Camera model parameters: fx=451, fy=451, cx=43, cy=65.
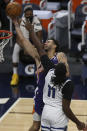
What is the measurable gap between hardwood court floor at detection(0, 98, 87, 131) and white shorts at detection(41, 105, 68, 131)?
2.13 m

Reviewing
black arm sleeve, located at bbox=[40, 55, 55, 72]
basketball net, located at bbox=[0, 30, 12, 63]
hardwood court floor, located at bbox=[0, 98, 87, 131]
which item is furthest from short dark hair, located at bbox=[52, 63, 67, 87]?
hardwood court floor, located at bbox=[0, 98, 87, 131]

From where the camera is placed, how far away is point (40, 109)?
557 cm

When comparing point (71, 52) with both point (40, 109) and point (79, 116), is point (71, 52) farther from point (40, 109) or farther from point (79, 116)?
point (40, 109)

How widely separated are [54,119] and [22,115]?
117 inches

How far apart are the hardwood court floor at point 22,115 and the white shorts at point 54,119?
83.8 inches

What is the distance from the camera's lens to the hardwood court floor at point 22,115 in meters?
7.19

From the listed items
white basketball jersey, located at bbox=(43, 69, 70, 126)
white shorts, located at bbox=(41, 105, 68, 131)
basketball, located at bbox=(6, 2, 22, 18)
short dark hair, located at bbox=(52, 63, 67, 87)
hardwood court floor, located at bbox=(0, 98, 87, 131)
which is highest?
basketball, located at bbox=(6, 2, 22, 18)

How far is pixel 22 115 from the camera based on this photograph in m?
7.80

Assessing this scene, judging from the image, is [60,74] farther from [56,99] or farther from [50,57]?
[50,57]

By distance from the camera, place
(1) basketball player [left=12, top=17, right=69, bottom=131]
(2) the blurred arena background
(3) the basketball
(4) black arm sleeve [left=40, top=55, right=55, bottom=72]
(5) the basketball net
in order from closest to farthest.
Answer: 1. (4) black arm sleeve [left=40, top=55, right=55, bottom=72]
2. (1) basketball player [left=12, top=17, right=69, bottom=131]
3. (5) the basketball net
4. (3) the basketball
5. (2) the blurred arena background

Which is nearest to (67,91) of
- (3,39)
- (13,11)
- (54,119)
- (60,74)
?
(60,74)

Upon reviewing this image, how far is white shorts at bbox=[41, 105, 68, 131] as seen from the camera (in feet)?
16.0

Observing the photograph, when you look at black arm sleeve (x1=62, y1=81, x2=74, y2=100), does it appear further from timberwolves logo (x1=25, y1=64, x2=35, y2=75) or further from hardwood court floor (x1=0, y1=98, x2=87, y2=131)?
timberwolves logo (x1=25, y1=64, x2=35, y2=75)

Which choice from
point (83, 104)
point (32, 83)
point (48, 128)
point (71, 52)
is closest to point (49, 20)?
point (71, 52)
